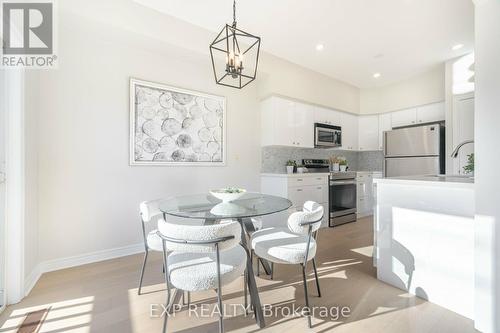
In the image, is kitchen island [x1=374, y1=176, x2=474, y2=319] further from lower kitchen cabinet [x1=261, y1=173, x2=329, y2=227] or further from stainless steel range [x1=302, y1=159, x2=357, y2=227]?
stainless steel range [x1=302, y1=159, x2=357, y2=227]

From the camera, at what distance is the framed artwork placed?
2813 mm

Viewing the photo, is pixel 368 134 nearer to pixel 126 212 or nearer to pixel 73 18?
pixel 126 212

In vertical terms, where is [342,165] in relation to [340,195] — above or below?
above

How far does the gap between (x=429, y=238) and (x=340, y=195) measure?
241 cm

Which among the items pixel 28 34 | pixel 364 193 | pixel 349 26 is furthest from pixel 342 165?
pixel 28 34

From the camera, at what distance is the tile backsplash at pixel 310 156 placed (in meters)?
4.08

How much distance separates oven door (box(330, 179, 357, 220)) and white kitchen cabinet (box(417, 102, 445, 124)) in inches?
69.3

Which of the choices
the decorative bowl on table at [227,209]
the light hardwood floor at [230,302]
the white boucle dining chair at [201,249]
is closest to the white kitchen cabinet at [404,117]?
the light hardwood floor at [230,302]

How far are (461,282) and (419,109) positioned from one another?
3838mm

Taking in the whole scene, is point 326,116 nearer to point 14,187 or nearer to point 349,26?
point 349,26

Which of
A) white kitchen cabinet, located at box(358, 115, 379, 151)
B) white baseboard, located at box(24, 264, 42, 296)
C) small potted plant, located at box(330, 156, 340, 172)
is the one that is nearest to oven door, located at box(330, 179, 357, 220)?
small potted plant, located at box(330, 156, 340, 172)

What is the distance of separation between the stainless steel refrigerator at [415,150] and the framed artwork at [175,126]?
3.36 m

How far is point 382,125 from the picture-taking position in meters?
4.96

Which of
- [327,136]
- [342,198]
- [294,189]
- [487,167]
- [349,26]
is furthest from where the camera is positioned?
[327,136]
